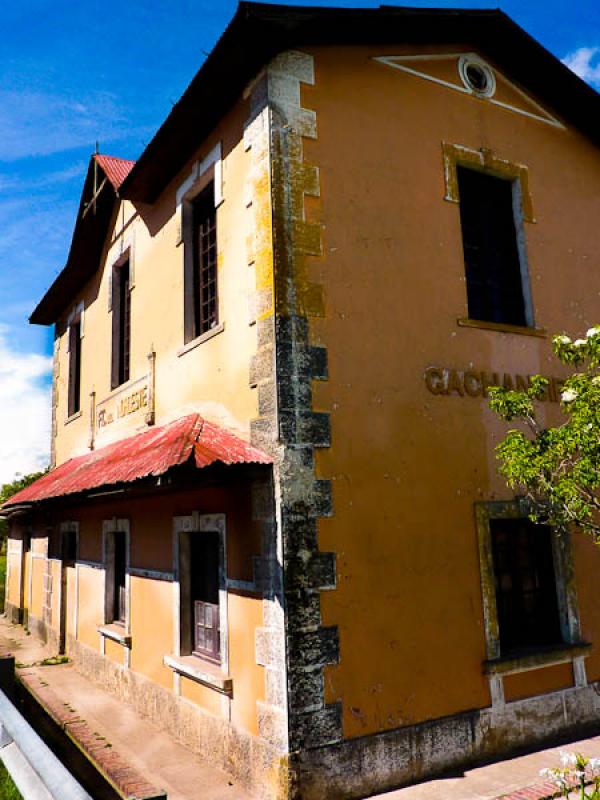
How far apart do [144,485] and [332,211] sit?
312 centimetres

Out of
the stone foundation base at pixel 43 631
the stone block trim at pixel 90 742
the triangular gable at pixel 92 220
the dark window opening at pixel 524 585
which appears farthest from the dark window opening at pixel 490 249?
the stone foundation base at pixel 43 631

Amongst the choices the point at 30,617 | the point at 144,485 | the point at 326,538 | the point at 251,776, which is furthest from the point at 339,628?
the point at 30,617

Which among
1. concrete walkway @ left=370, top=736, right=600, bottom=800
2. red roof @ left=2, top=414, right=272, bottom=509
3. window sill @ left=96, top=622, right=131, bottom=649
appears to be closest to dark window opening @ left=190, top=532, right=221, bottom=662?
red roof @ left=2, top=414, right=272, bottom=509

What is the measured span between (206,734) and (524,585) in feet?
11.8

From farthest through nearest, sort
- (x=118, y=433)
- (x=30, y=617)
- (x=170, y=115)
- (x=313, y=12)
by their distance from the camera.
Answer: (x=30, y=617), (x=118, y=433), (x=170, y=115), (x=313, y=12)

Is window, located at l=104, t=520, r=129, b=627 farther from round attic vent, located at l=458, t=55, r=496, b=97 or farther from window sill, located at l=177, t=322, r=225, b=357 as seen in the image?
round attic vent, located at l=458, t=55, r=496, b=97

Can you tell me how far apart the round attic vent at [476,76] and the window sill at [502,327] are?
2833 mm

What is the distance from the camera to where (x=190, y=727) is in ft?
21.7

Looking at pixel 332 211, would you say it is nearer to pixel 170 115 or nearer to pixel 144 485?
pixel 170 115

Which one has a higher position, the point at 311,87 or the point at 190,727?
the point at 311,87

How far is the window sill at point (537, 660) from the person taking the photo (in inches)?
242

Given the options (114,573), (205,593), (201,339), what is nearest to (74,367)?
(114,573)

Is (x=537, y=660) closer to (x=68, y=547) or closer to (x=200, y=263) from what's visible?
(x=200, y=263)

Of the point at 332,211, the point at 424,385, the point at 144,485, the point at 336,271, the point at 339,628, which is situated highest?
the point at 332,211
